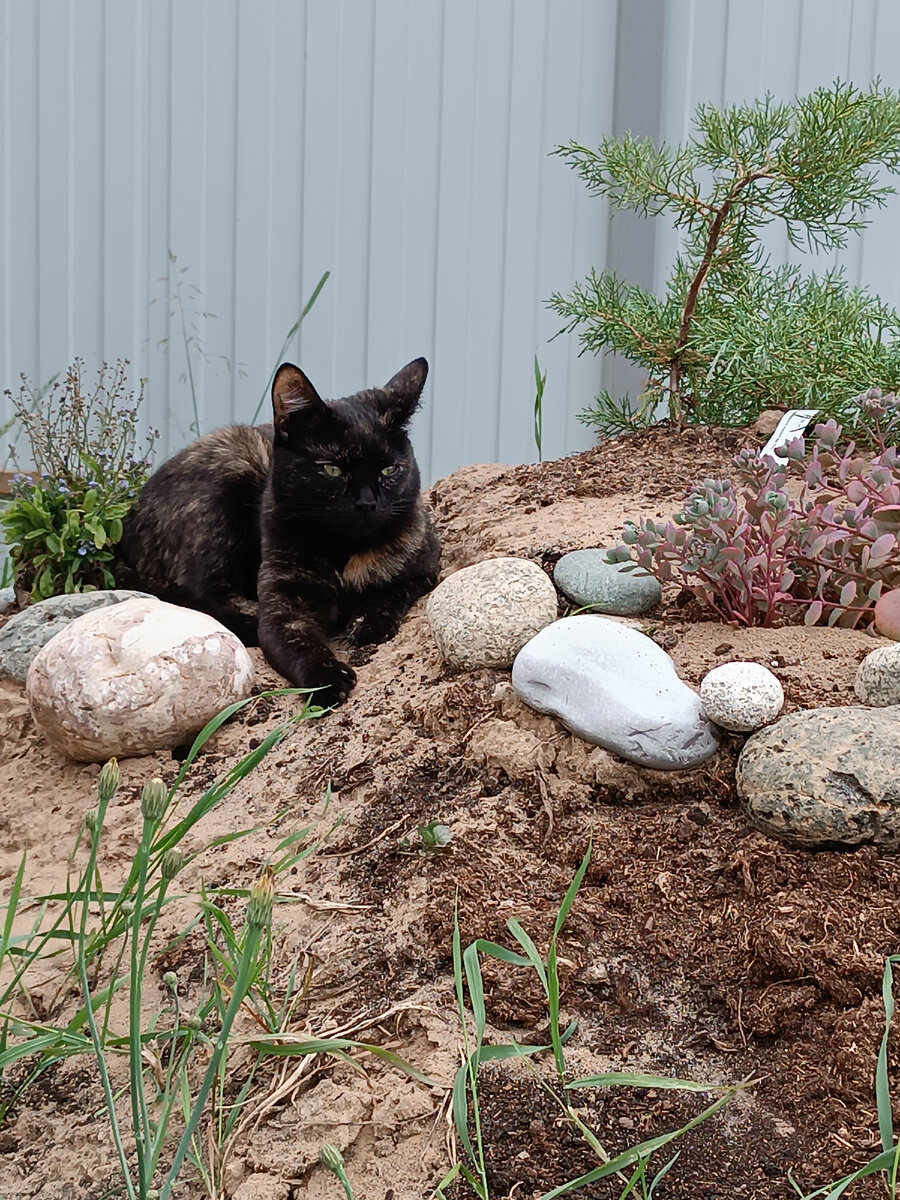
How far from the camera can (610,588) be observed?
2.18 metres

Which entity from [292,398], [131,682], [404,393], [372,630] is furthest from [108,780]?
[404,393]

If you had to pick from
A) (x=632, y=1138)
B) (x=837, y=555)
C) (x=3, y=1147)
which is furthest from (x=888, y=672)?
(x=3, y=1147)

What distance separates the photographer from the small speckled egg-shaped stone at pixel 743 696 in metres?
1.68

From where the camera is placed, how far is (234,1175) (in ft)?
4.03

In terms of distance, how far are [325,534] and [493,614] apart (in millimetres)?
787

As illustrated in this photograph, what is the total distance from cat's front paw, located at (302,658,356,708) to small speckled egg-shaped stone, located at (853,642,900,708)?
1016 millimetres

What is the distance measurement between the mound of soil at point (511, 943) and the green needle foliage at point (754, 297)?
1073 mm

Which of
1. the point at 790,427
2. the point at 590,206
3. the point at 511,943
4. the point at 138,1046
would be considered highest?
the point at 590,206

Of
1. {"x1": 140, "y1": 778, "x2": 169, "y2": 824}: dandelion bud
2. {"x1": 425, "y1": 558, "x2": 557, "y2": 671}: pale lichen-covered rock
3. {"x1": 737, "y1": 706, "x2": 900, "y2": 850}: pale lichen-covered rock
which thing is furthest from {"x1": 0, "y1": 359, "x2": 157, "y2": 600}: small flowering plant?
{"x1": 140, "y1": 778, "x2": 169, "y2": 824}: dandelion bud

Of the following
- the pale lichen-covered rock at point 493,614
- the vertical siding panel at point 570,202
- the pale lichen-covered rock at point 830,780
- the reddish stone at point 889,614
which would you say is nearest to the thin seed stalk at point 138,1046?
the pale lichen-covered rock at point 830,780

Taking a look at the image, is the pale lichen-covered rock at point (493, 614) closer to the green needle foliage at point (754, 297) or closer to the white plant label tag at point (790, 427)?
the white plant label tag at point (790, 427)

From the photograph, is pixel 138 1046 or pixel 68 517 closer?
pixel 138 1046

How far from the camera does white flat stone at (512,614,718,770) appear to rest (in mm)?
1742

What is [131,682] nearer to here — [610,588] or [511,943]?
[610,588]
